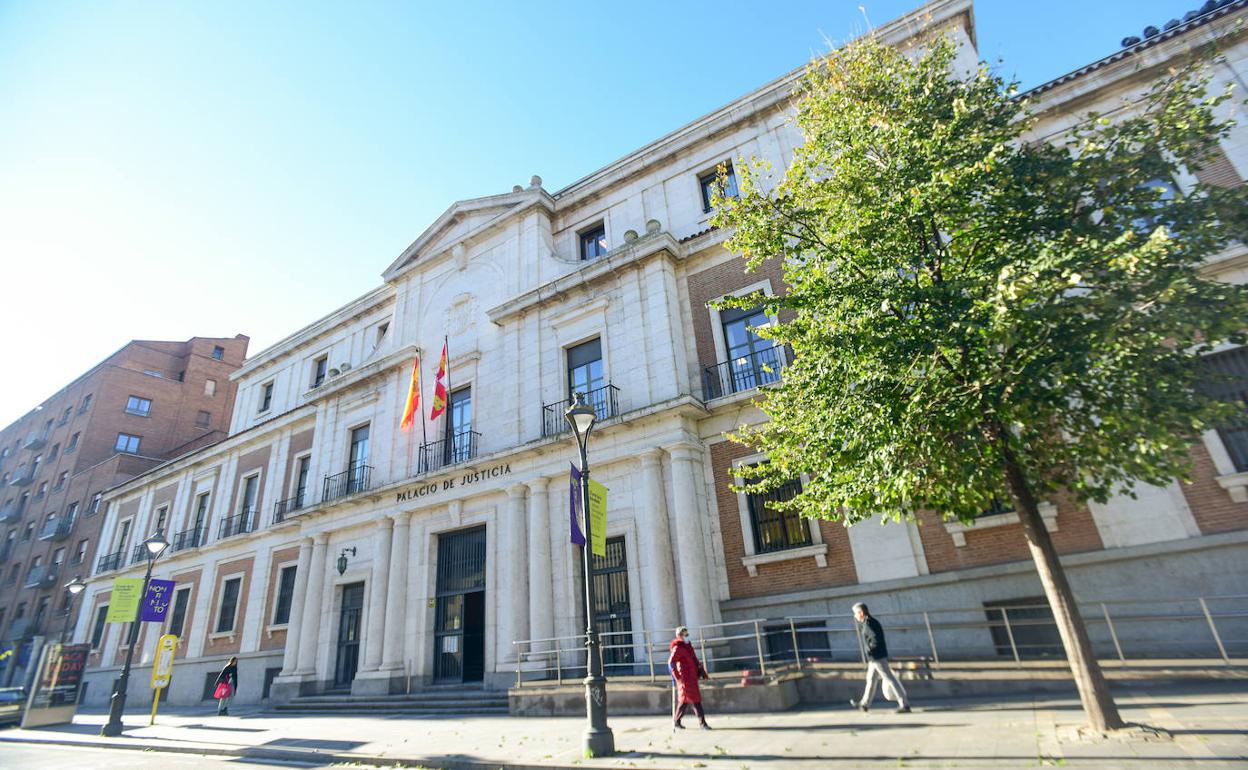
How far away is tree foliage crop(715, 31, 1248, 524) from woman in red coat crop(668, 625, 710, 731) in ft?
9.00

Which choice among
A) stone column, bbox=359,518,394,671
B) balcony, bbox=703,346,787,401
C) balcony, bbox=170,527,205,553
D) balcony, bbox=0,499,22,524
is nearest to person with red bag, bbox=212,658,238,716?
stone column, bbox=359,518,394,671

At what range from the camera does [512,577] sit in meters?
15.3

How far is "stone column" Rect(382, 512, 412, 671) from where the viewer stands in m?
16.7

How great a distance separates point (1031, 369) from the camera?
21.4 feet

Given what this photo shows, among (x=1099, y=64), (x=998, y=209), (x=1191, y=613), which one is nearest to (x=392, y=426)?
(x=998, y=209)

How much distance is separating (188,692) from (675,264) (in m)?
24.7

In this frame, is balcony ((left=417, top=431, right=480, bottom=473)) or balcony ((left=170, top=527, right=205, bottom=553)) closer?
balcony ((left=417, top=431, right=480, bottom=473))

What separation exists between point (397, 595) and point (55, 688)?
1037 cm

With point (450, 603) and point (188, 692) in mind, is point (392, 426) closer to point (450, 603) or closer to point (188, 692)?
point (450, 603)

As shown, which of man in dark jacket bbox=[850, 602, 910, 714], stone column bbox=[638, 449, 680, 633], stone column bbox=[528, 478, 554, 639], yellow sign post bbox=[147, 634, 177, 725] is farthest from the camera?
yellow sign post bbox=[147, 634, 177, 725]

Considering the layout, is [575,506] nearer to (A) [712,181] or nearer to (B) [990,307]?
(B) [990,307]

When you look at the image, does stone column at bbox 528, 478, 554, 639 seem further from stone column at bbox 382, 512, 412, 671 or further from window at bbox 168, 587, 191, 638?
window at bbox 168, 587, 191, 638

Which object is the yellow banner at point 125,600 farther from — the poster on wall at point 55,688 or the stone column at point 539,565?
the stone column at point 539,565

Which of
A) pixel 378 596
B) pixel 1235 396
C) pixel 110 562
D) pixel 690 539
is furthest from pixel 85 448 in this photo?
pixel 1235 396
